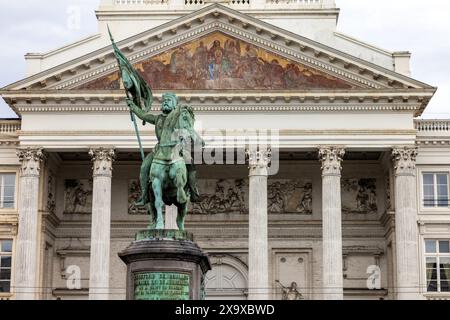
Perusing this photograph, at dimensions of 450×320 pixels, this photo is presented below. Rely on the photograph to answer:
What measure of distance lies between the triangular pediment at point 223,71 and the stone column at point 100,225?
341 centimetres

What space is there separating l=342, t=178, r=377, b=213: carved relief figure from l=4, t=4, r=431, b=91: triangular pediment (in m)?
6.78

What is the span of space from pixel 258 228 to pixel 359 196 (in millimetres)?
7922

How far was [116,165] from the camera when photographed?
186ft

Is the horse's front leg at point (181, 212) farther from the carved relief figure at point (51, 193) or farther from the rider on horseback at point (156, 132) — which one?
the carved relief figure at point (51, 193)

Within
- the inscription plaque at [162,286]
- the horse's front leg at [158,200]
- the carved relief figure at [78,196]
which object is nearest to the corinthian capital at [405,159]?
the carved relief figure at [78,196]

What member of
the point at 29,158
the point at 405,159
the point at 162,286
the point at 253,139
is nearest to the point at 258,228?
the point at 253,139

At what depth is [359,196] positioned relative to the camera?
184 ft

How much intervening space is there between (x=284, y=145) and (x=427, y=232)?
802cm

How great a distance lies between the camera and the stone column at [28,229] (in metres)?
50.3

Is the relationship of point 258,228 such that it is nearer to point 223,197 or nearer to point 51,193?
point 223,197

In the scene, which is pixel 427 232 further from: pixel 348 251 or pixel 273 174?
pixel 273 174

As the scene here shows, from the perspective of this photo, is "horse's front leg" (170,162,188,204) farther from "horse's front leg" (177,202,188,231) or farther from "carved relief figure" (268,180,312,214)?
"carved relief figure" (268,180,312,214)
